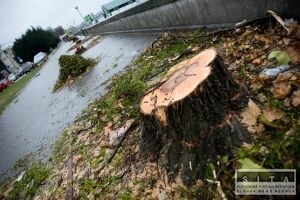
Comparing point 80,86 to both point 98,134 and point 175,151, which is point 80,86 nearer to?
point 98,134

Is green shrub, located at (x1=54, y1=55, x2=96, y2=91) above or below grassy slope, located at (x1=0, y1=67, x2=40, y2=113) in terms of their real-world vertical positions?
above

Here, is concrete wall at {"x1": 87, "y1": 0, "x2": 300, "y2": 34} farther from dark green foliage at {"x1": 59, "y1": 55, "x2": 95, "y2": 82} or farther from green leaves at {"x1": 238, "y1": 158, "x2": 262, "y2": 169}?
green leaves at {"x1": 238, "y1": 158, "x2": 262, "y2": 169}

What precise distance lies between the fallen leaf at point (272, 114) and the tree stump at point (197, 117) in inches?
9.1

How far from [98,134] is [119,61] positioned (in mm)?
4139

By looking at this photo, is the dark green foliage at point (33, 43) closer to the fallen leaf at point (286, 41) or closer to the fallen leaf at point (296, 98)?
the fallen leaf at point (286, 41)

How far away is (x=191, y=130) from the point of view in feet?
8.64

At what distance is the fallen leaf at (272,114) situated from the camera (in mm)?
2648

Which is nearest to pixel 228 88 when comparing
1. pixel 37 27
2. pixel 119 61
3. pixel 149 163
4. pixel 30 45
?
pixel 149 163

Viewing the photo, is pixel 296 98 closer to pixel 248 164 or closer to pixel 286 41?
pixel 248 164

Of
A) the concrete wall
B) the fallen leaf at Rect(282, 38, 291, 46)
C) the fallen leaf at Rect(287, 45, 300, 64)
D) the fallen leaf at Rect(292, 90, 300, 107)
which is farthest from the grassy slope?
Answer: the fallen leaf at Rect(292, 90, 300, 107)

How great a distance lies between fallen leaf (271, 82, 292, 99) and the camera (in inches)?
113

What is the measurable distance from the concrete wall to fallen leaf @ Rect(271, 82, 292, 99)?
1.30 meters

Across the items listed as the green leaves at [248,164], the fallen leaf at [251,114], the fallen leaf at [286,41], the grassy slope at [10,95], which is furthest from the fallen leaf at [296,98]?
the grassy slope at [10,95]

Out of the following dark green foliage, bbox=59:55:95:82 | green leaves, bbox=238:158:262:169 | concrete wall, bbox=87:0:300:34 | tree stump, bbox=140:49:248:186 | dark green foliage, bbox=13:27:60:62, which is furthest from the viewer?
dark green foliage, bbox=13:27:60:62
